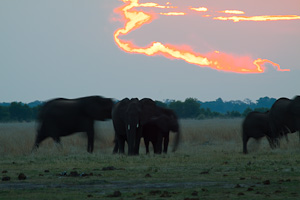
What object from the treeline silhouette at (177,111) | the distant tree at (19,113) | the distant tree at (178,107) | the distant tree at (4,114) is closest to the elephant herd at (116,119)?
the treeline silhouette at (177,111)

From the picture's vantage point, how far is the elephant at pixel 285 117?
2534 centimetres

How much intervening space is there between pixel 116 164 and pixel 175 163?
5.06 ft

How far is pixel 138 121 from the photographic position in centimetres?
2202

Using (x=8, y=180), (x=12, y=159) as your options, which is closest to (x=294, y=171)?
(x=8, y=180)

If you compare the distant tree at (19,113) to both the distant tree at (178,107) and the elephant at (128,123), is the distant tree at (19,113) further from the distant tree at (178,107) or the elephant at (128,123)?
the elephant at (128,123)

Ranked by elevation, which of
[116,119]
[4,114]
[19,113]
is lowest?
[116,119]

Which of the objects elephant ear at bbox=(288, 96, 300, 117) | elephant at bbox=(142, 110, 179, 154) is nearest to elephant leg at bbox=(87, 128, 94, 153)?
elephant at bbox=(142, 110, 179, 154)

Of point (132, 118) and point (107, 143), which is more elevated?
point (132, 118)

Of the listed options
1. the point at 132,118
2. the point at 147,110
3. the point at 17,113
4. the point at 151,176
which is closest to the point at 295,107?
the point at 147,110

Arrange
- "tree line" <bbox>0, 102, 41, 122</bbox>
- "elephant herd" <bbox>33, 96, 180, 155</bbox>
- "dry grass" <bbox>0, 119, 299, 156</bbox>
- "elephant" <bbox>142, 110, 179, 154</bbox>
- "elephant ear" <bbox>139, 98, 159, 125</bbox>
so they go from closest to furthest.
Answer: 1. "elephant herd" <bbox>33, 96, 180, 155</bbox>
2. "elephant ear" <bbox>139, 98, 159, 125</bbox>
3. "elephant" <bbox>142, 110, 179, 154</bbox>
4. "dry grass" <bbox>0, 119, 299, 156</bbox>
5. "tree line" <bbox>0, 102, 41, 122</bbox>

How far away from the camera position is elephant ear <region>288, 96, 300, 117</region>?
83.4 ft

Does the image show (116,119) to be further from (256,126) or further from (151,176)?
(151,176)

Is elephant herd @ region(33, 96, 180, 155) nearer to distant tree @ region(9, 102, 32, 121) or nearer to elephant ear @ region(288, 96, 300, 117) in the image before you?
elephant ear @ region(288, 96, 300, 117)

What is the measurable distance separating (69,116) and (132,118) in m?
3.73
